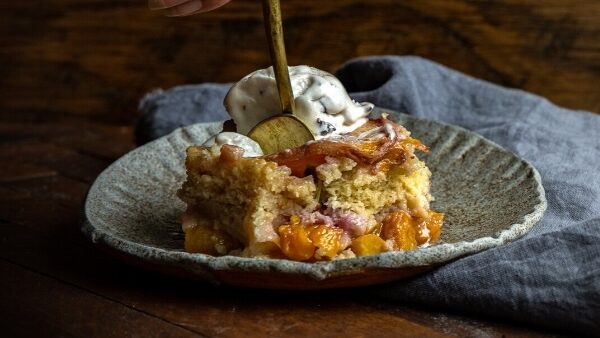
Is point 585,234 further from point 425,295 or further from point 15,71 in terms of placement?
point 15,71

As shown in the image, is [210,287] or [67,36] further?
[67,36]

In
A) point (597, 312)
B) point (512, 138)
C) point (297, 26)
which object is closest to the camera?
point (597, 312)

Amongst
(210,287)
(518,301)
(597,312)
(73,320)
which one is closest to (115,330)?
(73,320)

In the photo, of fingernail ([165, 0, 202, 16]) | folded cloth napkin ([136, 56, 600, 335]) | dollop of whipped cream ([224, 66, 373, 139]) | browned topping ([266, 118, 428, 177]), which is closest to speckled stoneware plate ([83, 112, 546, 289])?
folded cloth napkin ([136, 56, 600, 335])

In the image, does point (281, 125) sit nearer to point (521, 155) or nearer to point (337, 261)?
point (337, 261)

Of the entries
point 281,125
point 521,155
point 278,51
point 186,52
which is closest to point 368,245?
point 281,125
